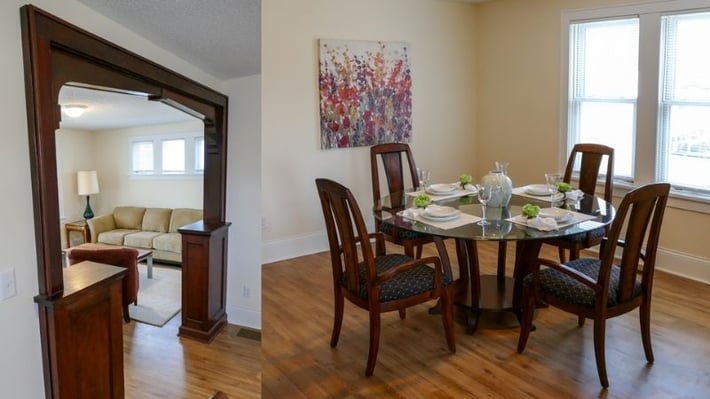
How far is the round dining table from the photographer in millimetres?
2354

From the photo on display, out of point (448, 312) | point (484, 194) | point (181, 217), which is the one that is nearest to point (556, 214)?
point (484, 194)

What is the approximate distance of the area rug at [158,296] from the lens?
1.12 m

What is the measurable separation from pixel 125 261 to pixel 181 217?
156mm

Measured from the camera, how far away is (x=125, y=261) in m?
1.10

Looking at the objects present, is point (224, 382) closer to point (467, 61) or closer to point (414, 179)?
point (414, 179)

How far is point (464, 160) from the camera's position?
5059 mm

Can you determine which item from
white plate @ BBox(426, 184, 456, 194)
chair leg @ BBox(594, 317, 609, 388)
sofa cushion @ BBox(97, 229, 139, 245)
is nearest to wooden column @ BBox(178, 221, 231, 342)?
sofa cushion @ BBox(97, 229, 139, 245)

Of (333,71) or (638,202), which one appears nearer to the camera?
(638,202)

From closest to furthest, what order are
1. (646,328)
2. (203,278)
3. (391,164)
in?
(203,278)
(646,328)
(391,164)

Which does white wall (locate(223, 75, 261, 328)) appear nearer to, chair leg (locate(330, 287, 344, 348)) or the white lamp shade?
the white lamp shade

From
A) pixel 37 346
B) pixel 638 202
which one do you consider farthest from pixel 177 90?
pixel 638 202

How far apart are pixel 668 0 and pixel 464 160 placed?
214 cm

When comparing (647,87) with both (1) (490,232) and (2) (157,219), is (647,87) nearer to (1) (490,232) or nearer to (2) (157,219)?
(1) (490,232)

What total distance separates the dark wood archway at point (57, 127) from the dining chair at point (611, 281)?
64.5 inches
